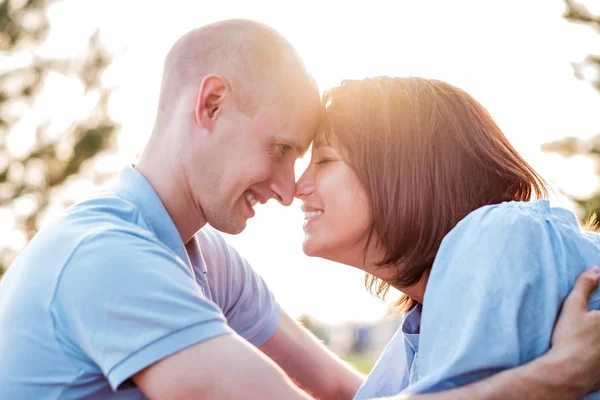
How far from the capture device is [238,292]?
129 inches

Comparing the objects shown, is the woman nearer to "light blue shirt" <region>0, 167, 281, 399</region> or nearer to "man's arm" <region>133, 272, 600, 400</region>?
"man's arm" <region>133, 272, 600, 400</region>

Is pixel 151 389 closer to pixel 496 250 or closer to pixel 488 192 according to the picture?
pixel 496 250

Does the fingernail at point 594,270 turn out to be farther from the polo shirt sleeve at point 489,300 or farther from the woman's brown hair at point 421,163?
the woman's brown hair at point 421,163

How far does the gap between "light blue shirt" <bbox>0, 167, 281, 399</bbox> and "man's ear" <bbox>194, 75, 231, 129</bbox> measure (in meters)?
0.48

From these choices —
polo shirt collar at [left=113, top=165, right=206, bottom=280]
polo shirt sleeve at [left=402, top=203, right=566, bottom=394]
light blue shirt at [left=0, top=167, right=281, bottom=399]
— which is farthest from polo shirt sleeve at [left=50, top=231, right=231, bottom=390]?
polo shirt sleeve at [left=402, top=203, right=566, bottom=394]

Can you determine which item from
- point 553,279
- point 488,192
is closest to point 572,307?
point 553,279

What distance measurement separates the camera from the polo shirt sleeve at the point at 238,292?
10.4 ft

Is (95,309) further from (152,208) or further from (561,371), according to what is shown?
(561,371)

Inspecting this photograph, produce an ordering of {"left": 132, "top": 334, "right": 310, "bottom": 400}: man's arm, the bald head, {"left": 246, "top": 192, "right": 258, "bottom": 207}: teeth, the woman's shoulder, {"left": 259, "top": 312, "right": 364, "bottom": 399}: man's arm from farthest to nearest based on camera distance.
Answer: {"left": 259, "top": 312, "right": 364, "bottom": 399}: man's arm → {"left": 246, "top": 192, "right": 258, "bottom": 207}: teeth → the bald head → the woman's shoulder → {"left": 132, "top": 334, "right": 310, "bottom": 400}: man's arm

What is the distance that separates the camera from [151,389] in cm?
203

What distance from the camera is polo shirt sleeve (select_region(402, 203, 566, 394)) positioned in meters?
2.12

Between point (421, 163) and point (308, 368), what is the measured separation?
1.09 metres

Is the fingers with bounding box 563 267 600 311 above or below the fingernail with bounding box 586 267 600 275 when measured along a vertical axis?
below

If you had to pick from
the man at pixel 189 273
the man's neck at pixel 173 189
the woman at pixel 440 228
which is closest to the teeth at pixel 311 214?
the woman at pixel 440 228
